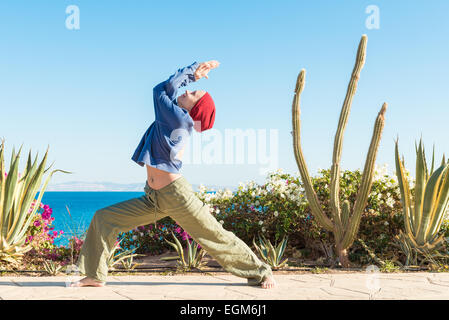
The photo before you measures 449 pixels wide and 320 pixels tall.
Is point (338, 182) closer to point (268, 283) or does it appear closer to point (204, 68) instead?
point (268, 283)

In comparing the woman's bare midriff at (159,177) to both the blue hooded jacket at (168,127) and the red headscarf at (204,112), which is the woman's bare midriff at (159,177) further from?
the red headscarf at (204,112)

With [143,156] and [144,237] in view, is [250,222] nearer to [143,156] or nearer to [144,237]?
[144,237]

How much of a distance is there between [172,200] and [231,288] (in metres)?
1.02

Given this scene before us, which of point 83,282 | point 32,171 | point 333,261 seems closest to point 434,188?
point 333,261

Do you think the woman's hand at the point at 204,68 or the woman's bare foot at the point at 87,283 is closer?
the woman's hand at the point at 204,68

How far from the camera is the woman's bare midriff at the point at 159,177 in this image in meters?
3.70

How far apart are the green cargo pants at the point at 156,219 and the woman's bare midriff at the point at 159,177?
4 cm

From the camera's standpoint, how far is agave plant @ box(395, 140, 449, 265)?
5.56m

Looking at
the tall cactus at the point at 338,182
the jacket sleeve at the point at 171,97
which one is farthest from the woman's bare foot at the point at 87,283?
the tall cactus at the point at 338,182

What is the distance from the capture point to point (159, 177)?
3.72 m

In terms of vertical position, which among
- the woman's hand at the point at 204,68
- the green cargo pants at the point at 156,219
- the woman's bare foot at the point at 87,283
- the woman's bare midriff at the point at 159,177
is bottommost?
the woman's bare foot at the point at 87,283

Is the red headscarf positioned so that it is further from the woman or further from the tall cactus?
the tall cactus

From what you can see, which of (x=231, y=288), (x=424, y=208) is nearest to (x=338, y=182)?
(x=424, y=208)
